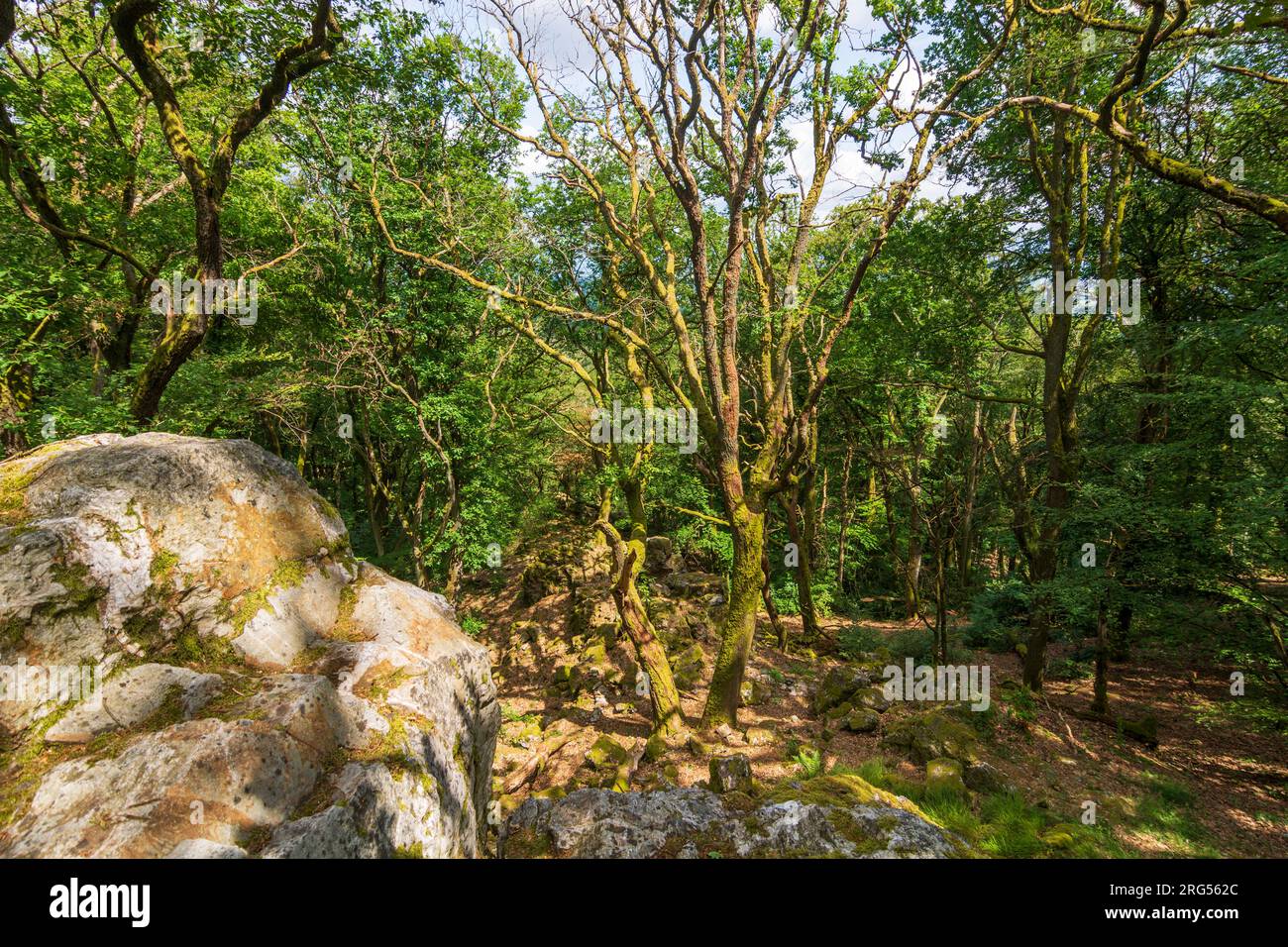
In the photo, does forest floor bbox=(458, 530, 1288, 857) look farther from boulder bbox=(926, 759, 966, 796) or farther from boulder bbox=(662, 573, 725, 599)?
boulder bbox=(662, 573, 725, 599)

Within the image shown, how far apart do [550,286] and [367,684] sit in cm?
1098

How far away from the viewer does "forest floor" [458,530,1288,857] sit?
6.34 meters

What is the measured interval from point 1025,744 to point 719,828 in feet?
23.7

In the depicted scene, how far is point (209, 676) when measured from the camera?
10.8 feet

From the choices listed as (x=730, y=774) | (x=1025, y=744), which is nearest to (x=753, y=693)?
(x=730, y=774)

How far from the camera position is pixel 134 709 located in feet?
9.86

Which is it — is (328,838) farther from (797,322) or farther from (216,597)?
(797,322)

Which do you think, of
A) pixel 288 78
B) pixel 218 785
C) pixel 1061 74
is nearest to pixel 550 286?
pixel 288 78
